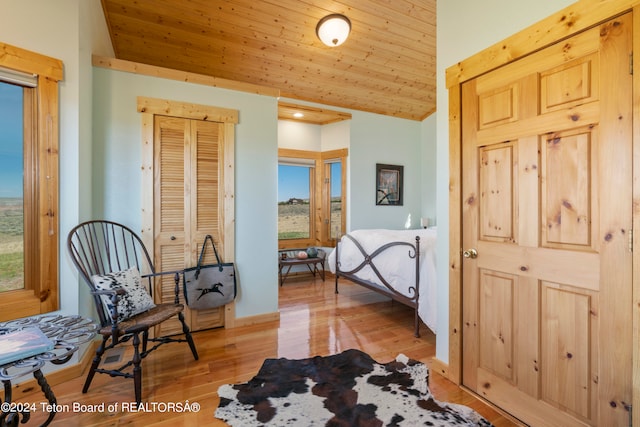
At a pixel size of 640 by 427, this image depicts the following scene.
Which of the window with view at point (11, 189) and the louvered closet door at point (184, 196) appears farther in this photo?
the louvered closet door at point (184, 196)

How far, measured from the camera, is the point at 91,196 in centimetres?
250

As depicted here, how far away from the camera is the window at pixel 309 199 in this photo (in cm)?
555

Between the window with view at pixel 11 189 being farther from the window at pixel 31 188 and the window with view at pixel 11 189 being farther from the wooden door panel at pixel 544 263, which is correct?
the wooden door panel at pixel 544 263

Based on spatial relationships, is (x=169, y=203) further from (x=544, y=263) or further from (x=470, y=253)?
(x=544, y=263)

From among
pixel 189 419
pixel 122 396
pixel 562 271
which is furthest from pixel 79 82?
pixel 562 271

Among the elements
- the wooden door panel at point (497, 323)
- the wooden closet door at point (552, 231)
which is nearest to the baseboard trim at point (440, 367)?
the wooden closet door at point (552, 231)

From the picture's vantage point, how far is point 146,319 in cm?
199

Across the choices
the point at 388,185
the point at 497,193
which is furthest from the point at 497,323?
the point at 388,185

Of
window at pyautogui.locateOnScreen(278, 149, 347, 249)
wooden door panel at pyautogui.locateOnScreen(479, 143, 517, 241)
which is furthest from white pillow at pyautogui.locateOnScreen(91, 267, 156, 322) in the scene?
window at pyautogui.locateOnScreen(278, 149, 347, 249)

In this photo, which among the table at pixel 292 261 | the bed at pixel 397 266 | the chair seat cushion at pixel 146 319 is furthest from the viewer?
the table at pixel 292 261

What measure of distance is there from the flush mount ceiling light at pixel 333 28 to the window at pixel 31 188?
92.5 inches

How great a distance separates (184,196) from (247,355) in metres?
1.57

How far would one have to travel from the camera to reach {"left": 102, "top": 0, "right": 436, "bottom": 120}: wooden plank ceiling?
307 centimetres

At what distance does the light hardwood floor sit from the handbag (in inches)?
13.0
